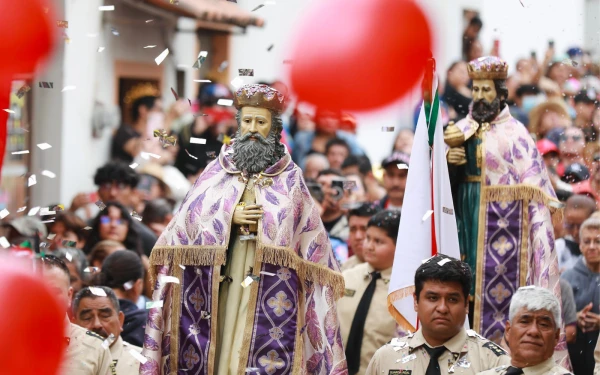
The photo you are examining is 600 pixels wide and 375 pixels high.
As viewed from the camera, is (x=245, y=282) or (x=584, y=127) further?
(x=584, y=127)

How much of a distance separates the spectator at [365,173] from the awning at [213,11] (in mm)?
5215

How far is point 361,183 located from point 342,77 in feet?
3.10

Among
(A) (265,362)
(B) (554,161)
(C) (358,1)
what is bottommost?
(A) (265,362)

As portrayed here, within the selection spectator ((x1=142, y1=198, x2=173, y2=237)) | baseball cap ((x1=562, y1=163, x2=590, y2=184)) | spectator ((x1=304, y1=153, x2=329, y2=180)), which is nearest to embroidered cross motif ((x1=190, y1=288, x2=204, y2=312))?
spectator ((x1=142, y1=198, x2=173, y2=237))

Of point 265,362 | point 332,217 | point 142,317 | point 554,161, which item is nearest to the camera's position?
point 265,362

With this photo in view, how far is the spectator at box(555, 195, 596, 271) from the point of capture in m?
12.8

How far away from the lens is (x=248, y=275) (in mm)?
9961

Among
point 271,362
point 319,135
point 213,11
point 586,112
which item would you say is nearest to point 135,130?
point 213,11

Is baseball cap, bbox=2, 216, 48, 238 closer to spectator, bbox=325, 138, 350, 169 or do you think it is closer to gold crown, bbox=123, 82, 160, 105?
spectator, bbox=325, 138, 350, 169

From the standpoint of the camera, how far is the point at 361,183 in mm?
14969

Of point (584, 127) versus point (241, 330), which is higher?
point (584, 127)

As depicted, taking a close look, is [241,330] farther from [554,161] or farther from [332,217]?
[554,161]

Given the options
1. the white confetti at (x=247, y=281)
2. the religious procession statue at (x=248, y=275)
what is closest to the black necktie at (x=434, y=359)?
the religious procession statue at (x=248, y=275)

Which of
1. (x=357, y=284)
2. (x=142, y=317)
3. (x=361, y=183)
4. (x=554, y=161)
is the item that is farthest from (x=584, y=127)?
(x=142, y=317)
